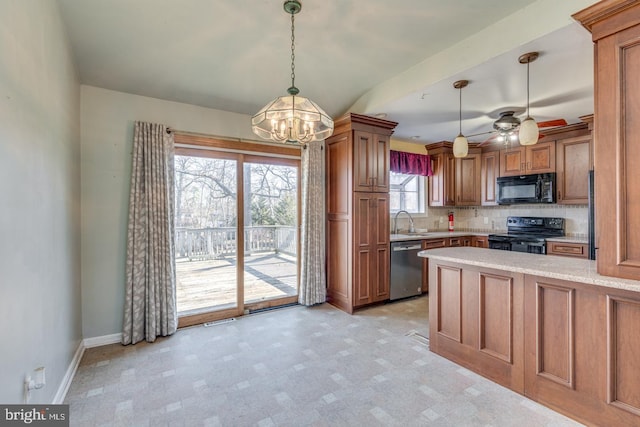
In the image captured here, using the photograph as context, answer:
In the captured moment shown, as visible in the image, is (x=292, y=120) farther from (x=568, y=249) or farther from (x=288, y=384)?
(x=568, y=249)

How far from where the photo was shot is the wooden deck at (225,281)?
370 centimetres

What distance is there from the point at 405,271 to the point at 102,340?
382 centimetres

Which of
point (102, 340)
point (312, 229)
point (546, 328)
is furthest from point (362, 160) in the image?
point (102, 340)

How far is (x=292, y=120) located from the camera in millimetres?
2080

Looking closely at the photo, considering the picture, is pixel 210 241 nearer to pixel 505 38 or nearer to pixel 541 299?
pixel 541 299

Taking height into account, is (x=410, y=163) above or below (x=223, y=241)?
above

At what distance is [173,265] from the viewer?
10.7 ft

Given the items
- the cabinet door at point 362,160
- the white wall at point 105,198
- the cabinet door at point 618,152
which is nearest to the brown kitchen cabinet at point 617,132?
the cabinet door at point 618,152

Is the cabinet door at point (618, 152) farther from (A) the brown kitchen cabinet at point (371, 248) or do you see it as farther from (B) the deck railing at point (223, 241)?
(B) the deck railing at point (223, 241)

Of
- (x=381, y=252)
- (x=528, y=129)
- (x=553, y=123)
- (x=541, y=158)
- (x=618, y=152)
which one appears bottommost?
(x=381, y=252)

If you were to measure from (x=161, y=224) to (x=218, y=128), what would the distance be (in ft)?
4.42

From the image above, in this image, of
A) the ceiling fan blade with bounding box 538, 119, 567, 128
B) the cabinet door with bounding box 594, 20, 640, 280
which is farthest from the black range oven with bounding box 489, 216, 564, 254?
the cabinet door with bounding box 594, 20, 640, 280

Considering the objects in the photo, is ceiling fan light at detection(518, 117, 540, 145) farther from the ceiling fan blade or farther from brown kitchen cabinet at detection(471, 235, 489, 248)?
brown kitchen cabinet at detection(471, 235, 489, 248)

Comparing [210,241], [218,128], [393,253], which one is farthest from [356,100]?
[210,241]
